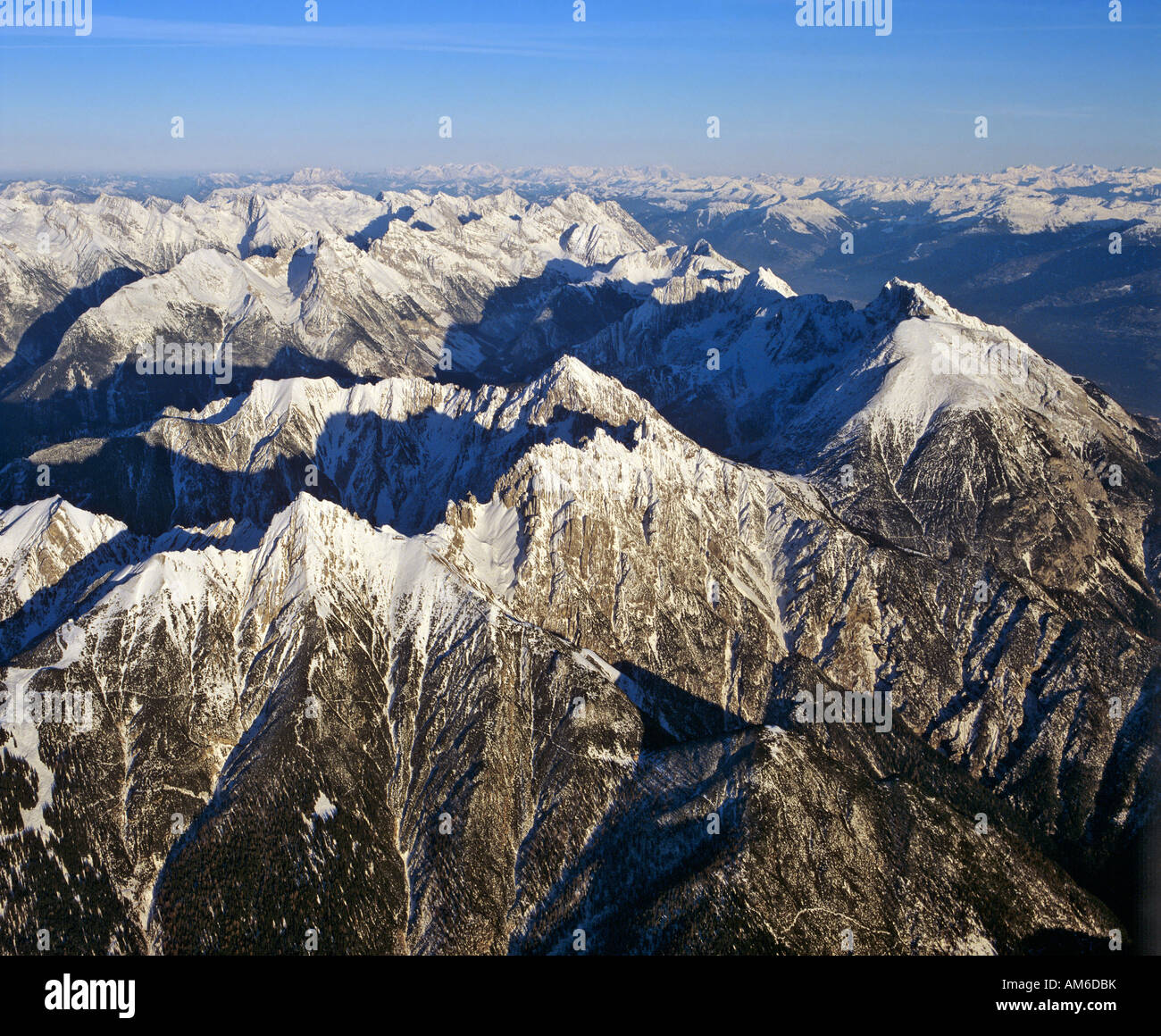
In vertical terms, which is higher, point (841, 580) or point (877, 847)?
point (841, 580)

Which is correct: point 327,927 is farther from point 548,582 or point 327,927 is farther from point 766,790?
point 548,582

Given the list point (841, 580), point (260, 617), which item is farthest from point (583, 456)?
point (260, 617)

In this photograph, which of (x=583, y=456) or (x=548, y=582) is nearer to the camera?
(x=548, y=582)

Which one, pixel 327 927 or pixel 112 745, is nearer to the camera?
pixel 327 927

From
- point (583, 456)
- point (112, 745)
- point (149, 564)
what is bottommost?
point (112, 745)

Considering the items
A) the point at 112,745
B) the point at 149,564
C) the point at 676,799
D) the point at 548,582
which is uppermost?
the point at 149,564

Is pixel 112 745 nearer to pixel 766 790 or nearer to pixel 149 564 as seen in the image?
pixel 149 564

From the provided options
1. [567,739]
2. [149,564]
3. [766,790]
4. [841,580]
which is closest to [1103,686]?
[841,580]
